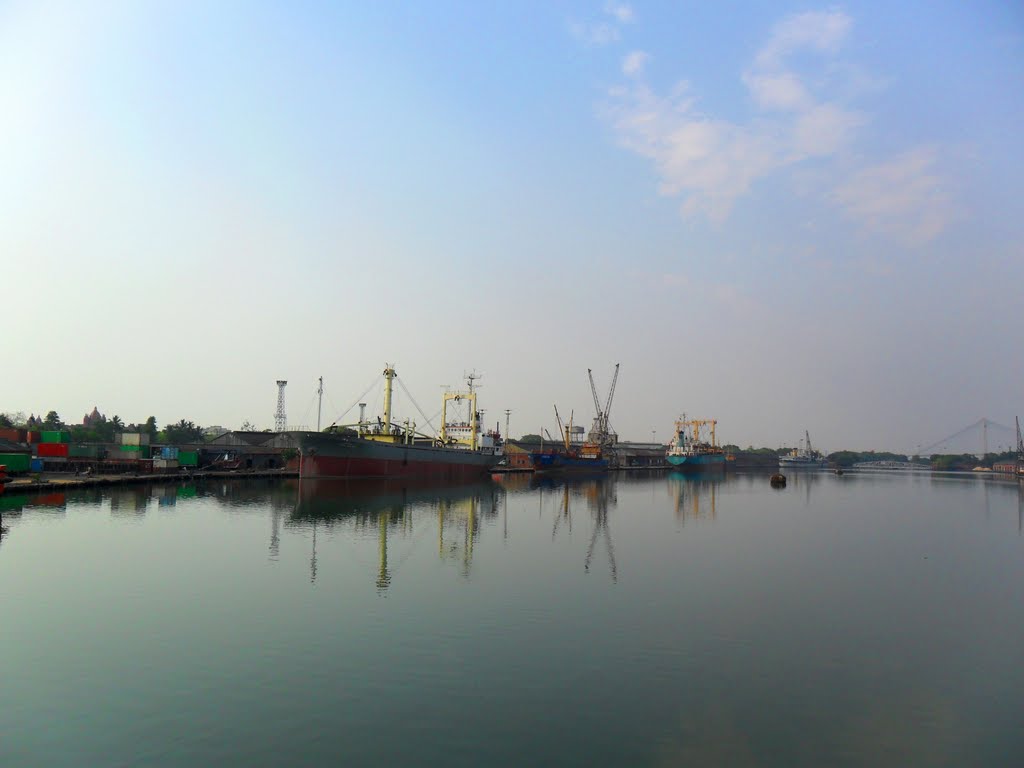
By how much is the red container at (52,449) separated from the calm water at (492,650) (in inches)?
1621

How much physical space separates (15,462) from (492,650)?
187 ft

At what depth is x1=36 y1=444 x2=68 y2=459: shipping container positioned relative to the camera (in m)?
67.9

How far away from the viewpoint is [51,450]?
68.4 metres

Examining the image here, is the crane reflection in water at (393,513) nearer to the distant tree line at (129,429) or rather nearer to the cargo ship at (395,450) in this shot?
the cargo ship at (395,450)

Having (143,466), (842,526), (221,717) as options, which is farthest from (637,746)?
(143,466)

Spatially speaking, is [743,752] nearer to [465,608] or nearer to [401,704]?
[401,704]

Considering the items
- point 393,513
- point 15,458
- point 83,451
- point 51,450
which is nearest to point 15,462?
point 15,458

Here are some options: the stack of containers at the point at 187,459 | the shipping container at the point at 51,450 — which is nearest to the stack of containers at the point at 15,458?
the shipping container at the point at 51,450

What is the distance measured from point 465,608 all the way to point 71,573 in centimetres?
1437

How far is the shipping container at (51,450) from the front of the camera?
67.9 metres

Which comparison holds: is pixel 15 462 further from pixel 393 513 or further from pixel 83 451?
pixel 393 513

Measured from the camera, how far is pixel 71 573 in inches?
920

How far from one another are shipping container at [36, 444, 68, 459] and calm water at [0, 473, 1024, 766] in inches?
1621

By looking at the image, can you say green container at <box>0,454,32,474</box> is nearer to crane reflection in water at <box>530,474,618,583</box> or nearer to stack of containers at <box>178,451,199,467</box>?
stack of containers at <box>178,451,199,467</box>
